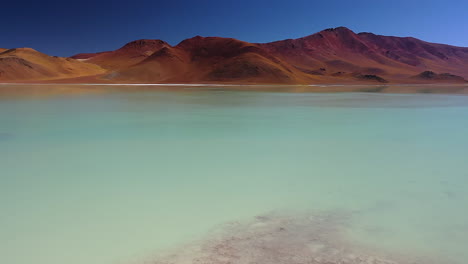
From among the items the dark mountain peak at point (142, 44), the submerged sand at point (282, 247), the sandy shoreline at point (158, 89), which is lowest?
the submerged sand at point (282, 247)

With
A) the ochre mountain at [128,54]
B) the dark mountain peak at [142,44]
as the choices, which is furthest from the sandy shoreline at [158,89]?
the dark mountain peak at [142,44]

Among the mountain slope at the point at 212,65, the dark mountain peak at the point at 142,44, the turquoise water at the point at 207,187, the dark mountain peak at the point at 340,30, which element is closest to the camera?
the turquoise water at the point at 207,187

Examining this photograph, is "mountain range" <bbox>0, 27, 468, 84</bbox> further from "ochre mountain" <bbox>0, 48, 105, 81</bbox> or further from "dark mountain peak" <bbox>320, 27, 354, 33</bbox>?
"dark mountain peak" <bbox>320, 27, 354, 33</bbox>

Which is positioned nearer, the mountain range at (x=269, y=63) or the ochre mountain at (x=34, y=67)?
the ochre mountain at (x=34, y=67)

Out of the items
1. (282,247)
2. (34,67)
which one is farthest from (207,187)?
(34,67)

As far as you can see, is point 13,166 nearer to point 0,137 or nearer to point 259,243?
point 0,137

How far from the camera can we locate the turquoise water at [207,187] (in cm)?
308

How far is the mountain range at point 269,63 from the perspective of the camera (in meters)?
65.6

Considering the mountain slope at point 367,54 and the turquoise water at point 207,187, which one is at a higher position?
the mountain slope at point 367,54

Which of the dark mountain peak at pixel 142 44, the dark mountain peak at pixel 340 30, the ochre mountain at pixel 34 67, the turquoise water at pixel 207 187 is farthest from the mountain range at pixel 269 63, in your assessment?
the turquoise water at pixel 207 187

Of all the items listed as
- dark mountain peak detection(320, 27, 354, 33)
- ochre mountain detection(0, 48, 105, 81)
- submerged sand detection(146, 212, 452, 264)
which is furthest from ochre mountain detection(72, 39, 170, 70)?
submerged sand detection(146, 212, 452, 264)

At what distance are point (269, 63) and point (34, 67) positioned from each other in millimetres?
44764

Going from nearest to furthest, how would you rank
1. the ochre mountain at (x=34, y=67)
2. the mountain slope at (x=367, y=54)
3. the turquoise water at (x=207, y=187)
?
1. the turquoise water at (x=207, y=187)
2. the ochre mountain at (x=34, y=67)
3. the mountain slope at (x=367, y=54)

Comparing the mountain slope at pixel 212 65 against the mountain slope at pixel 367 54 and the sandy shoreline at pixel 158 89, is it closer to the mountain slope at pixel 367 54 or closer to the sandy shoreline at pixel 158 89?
the sandy shoreline at pixel 158 89
